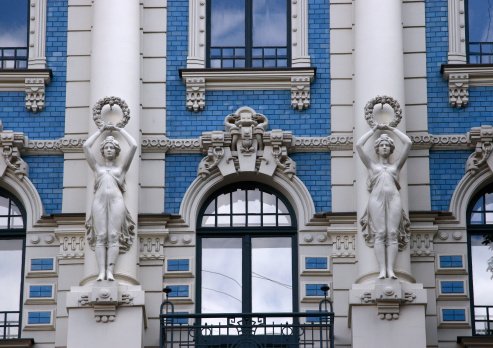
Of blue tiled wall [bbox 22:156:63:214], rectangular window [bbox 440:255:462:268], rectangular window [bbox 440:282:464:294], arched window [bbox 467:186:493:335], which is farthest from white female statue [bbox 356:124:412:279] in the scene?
blue tiled wall [bbox 22:156:63:214]

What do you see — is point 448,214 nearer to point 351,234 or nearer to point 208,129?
point 351,234

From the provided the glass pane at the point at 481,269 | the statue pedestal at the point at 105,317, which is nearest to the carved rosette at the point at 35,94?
the statue pedestal at the point at 105,317

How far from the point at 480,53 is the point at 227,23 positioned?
4577mm

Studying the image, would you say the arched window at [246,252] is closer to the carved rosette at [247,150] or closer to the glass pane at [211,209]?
the glass pane at [211,209]

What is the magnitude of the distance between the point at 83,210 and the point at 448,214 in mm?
6227

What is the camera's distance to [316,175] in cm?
2698

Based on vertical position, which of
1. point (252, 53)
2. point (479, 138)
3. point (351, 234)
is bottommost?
point (351, 234)

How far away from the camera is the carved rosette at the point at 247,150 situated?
2692 centimetres

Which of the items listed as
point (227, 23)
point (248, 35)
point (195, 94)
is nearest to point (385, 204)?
point (195, 94)

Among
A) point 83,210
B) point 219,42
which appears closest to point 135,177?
point 83,210

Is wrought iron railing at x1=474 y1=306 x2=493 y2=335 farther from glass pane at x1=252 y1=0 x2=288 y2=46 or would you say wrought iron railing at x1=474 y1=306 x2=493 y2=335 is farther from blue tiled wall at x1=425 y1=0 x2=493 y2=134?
glass pane at x1=252 y1=0 x2=288 y2=46

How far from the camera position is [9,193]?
27.2m

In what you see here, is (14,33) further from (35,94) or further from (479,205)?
(479,205)

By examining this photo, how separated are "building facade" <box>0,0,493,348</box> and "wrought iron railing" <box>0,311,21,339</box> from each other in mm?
38
